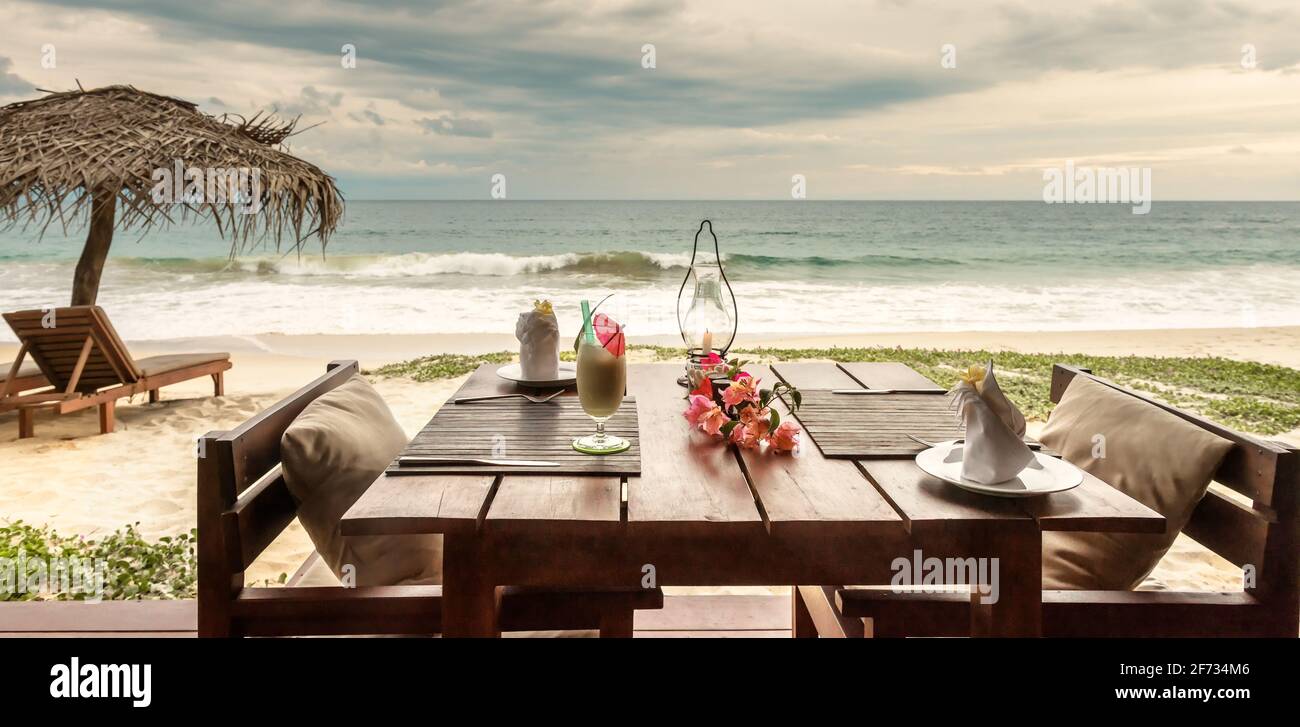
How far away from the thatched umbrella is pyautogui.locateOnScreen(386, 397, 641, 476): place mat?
3.62 metres

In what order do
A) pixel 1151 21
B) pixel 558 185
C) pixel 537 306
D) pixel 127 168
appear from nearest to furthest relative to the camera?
pixel 537 306, pixel 127 168, pixel 1151 21, pixel 558 185

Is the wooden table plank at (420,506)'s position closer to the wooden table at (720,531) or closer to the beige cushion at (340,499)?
the wooden table at (720,531)

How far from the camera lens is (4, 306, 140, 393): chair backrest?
4.72m

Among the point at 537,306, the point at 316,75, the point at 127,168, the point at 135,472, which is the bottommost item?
the point at 135,472

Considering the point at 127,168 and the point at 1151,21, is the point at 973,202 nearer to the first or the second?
the point at 1151,21

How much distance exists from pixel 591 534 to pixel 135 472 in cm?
377

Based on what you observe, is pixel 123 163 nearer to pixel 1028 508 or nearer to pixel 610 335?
pixel 610 335

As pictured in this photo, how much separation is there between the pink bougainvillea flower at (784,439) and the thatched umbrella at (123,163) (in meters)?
4.14

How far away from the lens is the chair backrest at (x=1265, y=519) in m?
1.33

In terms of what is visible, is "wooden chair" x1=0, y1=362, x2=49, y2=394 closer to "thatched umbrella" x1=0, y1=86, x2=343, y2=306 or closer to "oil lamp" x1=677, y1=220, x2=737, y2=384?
"thatched umbrella" x1=0, y1=86, x2=343, y2=306

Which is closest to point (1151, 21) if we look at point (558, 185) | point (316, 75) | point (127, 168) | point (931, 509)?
point (558, 185)

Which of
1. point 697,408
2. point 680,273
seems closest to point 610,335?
point 697,408

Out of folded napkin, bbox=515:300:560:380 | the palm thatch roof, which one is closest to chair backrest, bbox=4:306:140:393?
the palm thatch roof

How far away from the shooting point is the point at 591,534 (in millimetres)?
1188
